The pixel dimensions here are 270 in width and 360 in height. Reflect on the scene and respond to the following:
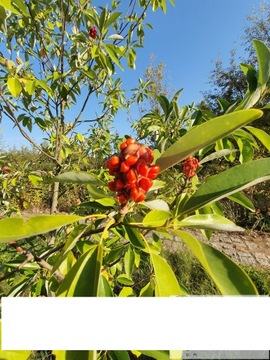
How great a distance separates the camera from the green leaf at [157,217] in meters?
0.56

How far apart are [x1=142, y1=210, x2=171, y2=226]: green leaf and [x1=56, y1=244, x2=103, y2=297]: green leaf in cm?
13

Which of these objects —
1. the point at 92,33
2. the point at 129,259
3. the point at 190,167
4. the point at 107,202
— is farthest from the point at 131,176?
the point at 92,33

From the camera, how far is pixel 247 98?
2.50ft

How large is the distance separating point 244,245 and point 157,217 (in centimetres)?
590

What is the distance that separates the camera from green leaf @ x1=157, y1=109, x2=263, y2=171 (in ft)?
1.28

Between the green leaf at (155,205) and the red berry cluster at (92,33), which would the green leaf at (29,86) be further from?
the green leaf at (155,205)

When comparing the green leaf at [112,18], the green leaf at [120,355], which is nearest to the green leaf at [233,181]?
the green leaf at [120,355]

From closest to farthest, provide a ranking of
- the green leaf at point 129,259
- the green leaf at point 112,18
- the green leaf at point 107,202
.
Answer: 1. the green leaf at point 107,202
2. the green leaf at point 129,259
3. the green leaf at point 112,18

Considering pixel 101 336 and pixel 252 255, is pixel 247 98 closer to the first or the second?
pixel 101 336

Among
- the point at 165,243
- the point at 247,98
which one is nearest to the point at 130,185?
the point at 247,98

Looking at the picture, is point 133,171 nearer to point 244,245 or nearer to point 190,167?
point 190,167

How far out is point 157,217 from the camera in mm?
575

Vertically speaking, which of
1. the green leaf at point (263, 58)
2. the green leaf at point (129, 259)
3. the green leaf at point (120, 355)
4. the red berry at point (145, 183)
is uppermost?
the green leaf at point (263, 58)

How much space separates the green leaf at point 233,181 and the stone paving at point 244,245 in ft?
13.7
